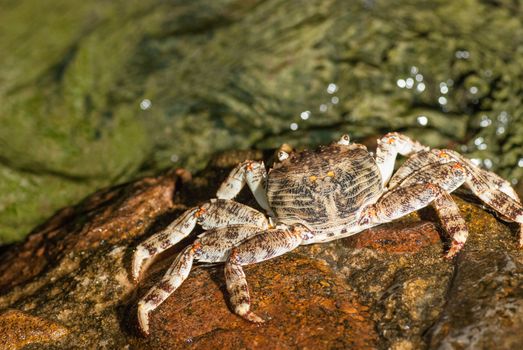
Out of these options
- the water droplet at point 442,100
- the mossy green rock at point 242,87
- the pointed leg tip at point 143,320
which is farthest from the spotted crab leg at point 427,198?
the water droplet at point 442,100

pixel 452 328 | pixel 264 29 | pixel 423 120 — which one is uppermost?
pixel 452 328

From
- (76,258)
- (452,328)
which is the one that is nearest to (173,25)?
(76,258)

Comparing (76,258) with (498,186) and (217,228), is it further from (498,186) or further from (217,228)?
(498,186)

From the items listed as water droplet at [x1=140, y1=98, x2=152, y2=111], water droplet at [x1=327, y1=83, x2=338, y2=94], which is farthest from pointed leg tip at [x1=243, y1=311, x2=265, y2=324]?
water droplet at [x1=140, y1=98, x2=152, y2=111]

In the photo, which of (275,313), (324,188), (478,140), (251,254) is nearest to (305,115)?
(478,140)

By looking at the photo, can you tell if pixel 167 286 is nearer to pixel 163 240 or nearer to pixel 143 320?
pixel 143 320

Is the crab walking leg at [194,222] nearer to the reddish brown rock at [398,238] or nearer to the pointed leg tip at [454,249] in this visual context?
the reddish brown rock at [398,238]
